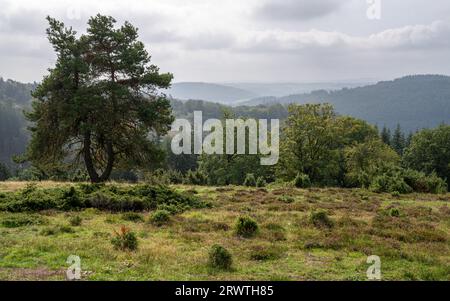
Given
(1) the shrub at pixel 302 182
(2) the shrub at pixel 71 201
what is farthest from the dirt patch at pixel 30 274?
(1) the shrub at pixel 302 182

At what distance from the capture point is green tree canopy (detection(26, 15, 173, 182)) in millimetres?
28969

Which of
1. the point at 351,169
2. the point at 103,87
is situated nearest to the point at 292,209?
the point at 103,87

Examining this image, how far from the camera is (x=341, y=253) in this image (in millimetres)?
14836

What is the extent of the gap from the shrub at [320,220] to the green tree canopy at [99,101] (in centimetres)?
1512

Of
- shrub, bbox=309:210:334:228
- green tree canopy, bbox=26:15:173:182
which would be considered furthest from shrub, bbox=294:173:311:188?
shrub, bbox=309:210:334:228

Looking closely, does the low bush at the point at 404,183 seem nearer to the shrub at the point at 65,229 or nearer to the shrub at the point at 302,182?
the shrub at the point at 302,182

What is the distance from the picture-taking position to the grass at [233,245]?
12.3 m

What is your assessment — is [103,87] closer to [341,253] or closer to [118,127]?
[118,127]

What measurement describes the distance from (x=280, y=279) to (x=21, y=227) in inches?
467

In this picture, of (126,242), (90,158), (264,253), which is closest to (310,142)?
(90,158)

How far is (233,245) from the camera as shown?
51.3 ft
